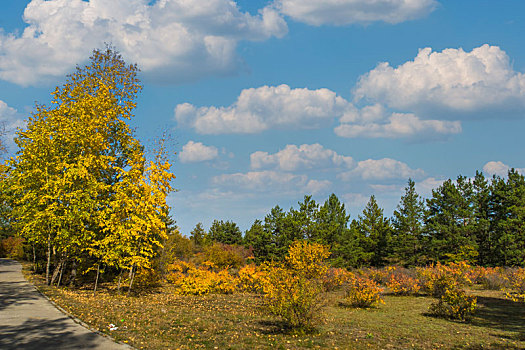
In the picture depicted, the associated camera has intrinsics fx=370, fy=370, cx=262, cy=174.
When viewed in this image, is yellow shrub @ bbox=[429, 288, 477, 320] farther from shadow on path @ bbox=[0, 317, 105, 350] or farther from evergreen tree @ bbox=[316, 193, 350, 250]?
evergreen tree @ bbox=[316, 193, 350, 250]

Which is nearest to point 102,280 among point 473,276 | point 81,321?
point 81,321

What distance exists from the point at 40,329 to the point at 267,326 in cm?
604

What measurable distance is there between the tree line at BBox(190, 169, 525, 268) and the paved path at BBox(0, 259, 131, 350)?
77.7 feet

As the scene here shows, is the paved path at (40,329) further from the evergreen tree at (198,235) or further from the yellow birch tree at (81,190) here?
the evergreen tree at (198,235)

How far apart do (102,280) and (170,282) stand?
166 inches

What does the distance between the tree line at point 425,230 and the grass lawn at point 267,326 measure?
18.4 metres

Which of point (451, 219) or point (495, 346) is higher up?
point (451, 219)

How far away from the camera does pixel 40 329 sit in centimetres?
907

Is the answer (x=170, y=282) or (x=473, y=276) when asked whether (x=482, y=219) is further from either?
(x=170, y=282)

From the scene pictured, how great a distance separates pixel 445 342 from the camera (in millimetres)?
10008

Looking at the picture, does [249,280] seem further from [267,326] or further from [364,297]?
[267,326]

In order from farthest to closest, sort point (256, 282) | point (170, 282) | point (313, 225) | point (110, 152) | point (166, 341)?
point (313, 225), point (170, 282), point (256, 282), point (110, 152), point (166, 341)

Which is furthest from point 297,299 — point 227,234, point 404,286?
point 227,234

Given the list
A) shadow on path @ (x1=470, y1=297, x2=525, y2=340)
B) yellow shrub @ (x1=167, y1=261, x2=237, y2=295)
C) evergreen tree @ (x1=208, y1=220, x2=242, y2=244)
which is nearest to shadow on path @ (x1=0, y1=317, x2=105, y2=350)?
yellow shrub @ (x1=167, y1=261, x2=237, y2=295)
